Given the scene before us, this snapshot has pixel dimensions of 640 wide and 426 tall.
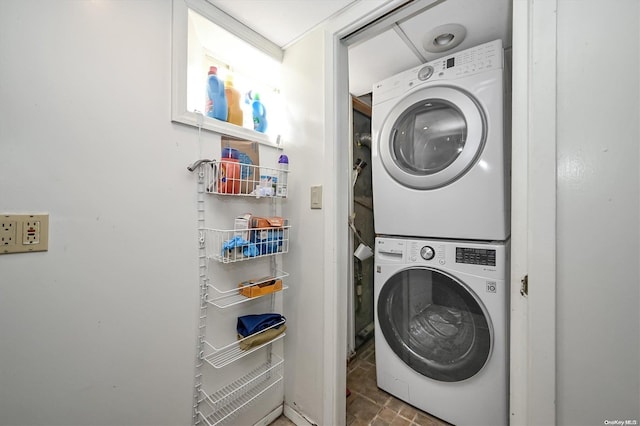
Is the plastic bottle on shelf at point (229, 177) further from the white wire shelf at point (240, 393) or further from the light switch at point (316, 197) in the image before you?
the white wire shelf at point (240, 393)

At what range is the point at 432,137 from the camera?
4.37 feet

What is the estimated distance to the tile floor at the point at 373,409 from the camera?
50.6 inches

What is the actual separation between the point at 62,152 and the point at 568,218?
149 cm

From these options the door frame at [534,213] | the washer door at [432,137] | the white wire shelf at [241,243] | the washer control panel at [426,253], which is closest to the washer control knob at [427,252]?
the washer control panel at [426,253]

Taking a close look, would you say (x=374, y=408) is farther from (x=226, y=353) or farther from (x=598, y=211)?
(x=598, y=211)

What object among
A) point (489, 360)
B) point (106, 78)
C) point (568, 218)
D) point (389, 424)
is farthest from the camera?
point (389, 424)

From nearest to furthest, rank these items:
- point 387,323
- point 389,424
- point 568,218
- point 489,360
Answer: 1. point 568,218
2. point 489,360
3. point 389,424
4. point 387,323

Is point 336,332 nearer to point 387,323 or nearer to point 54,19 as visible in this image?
point 387,323

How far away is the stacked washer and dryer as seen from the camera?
112 centimetres

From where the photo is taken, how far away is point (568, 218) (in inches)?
25.4

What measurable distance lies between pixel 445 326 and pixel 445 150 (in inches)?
37.5

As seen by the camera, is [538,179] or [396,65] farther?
[396,65]

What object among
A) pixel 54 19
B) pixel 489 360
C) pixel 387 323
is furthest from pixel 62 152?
pixel 489 360

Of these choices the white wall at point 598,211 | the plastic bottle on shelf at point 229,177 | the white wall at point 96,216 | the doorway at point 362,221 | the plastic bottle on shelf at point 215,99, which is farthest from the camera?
the doorway at point 362,221
